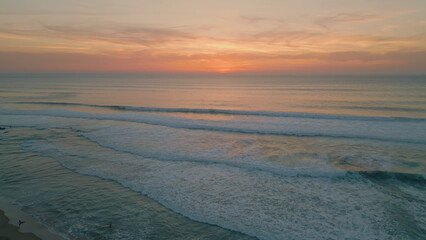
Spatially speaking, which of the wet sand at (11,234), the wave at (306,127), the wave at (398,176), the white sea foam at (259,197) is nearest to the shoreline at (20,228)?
the wet sand at (11,234)

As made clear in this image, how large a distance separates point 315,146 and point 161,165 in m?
8.83

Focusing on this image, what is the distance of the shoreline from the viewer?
5684mm

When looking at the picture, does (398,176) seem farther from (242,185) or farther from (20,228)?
(20,228)

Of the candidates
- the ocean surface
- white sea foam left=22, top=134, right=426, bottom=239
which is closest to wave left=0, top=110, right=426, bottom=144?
the ocean surface

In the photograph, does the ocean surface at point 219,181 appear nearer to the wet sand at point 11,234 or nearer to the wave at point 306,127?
the wave at point 306,127

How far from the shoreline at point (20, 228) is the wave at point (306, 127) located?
1358 cm

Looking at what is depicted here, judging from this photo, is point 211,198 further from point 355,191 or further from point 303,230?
point 355,191

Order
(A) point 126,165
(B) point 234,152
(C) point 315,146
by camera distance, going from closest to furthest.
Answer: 1. (A) point 126,165
2. (B) point 234,152
3. (C) point 315,146

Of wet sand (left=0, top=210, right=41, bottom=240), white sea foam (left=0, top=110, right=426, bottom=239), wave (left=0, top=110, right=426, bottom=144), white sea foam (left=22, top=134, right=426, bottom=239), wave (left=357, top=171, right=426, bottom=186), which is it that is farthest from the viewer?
wave (left=0, top=110, right=426, bottom=144)

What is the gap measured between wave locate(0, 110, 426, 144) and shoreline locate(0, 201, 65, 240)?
1358 centimetres

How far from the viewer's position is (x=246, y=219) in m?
6.71

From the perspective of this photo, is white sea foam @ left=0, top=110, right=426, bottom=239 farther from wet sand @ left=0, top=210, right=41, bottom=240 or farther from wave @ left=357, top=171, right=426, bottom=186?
wet sand @ left=0, top=210, right=41, bottom=240

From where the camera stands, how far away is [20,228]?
600 centimetres

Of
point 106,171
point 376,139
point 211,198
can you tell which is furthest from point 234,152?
point 376,139
